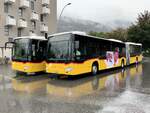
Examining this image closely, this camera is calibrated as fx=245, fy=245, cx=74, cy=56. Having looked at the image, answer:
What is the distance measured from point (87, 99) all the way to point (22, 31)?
118ft

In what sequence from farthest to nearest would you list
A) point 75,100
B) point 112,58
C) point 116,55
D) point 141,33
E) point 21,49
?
point 141,33 → point 116,55 → point 112,58 → point 21,49 → point 75,100

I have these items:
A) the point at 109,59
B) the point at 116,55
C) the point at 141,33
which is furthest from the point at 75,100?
the point at 141,33

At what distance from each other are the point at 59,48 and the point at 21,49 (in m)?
3.60

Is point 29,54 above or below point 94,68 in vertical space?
above

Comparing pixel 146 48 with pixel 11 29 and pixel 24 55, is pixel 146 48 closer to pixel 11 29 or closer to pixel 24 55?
pixel 11 29

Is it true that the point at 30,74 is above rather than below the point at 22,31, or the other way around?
below

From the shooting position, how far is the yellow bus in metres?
26.0

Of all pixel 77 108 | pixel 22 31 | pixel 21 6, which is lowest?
pixel 77 108

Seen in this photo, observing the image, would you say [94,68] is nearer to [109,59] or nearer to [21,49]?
[109,59]

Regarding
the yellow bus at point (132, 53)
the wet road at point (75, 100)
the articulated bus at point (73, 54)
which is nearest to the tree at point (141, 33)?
the yellow bus at point (132, 53)

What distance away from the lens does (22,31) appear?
144 ft

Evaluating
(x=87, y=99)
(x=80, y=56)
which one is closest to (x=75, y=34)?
(x=80, y=56)

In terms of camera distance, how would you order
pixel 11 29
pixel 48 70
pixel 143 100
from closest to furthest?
pixel 143 100 → pixel 48 70 → pixel 11 29

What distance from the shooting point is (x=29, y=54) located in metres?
17.2
